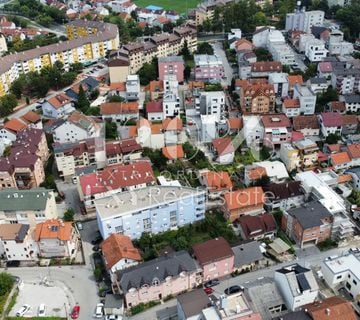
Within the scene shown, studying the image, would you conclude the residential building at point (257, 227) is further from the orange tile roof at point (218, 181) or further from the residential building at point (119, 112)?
the residential building at point (119, 112)

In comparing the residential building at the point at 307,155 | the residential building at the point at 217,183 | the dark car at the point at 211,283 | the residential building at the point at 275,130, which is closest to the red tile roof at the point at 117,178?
the residential building at the point at 217,183

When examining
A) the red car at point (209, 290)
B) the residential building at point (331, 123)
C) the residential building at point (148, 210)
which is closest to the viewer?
the red car at point (209, 290)

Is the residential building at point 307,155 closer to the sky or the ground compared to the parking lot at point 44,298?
closer to the sky

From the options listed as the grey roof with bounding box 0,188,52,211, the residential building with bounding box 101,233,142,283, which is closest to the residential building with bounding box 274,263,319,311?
the residential building with bounding box 101,233,142,283

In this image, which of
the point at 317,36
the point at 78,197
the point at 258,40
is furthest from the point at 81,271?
the point at 317,36

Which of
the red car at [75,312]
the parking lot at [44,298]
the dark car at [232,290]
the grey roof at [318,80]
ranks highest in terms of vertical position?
the grey roof at [318,80]

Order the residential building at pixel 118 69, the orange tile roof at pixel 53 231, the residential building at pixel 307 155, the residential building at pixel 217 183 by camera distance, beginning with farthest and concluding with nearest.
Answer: the residential building at pixel 118 69 < the residential building at pixel 307 155 < the residential building at pixel 217 183 < the orange tile roof at pixel 53 231

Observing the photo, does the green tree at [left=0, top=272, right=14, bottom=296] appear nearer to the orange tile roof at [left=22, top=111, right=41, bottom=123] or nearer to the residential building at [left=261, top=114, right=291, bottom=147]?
the orange tile roof at [left=22, top=111, right=41, bottom=123]
